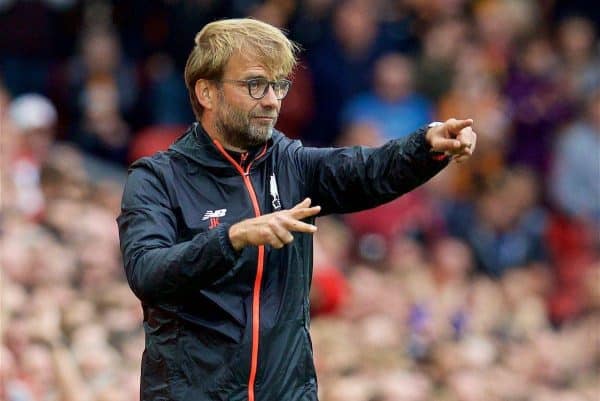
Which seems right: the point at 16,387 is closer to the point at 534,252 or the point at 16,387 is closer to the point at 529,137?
the point at 534,252

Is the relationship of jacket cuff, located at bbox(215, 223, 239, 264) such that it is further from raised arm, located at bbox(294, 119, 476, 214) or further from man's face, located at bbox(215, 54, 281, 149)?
raised arm, located at bbox(294, 119, 476, 214)

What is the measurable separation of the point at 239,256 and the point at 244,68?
68 cm

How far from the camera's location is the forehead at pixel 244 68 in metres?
4.86

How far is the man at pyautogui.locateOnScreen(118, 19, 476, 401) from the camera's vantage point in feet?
15.6

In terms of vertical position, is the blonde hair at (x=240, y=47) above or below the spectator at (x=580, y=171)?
below

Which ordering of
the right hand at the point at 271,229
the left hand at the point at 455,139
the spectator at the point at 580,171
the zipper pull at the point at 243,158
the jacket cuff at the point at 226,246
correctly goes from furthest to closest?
the spectator at the point at 580,171 → the zipper pull at the point at 243,158 → the left hand at the point at 455,139 → the jacket cuff at the point at 226,246 → the right hand at the point at 271,229

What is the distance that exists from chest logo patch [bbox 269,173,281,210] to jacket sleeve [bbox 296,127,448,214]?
12 cm

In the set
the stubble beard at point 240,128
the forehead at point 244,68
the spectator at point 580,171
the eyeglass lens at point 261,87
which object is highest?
the spectator at point 580,171

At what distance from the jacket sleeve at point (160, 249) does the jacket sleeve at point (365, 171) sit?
526 mm

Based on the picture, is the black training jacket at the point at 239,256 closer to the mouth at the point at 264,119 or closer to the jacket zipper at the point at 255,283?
the jacket zipper at the point at 255,283

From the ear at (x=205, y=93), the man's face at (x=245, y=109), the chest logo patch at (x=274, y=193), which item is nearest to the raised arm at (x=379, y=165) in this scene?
the chest logo patch at (x=274, y=193)

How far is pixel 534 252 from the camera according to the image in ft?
36.2

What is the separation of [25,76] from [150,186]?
21.6 feet

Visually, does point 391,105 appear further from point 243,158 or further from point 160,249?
point 160,249
